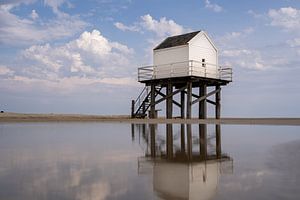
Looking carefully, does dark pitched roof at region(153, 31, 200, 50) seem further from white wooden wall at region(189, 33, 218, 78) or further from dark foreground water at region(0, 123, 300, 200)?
dark foreground water at region(0, 123, 300, 200)

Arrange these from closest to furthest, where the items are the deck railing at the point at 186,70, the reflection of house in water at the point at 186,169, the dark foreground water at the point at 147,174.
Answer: the dark foreground water at the point at 147,174 < the reflection of house in water at the point at 186,169 < the deck railing at the point at 186,70

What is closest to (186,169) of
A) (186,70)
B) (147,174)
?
(147,174)

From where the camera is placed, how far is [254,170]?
20.6 feet

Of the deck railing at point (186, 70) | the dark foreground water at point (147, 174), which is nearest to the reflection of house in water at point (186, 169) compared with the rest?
the dark foreground water at point (147, 174)

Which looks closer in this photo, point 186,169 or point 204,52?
point 186,169

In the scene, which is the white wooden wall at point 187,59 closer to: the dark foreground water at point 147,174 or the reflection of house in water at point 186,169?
the reflection of house in water at point 186,169

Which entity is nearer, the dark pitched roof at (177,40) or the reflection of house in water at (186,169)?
the reflection of house in water at (186,169)

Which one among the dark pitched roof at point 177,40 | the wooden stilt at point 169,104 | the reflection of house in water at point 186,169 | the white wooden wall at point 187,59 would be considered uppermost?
the dark pitched roof at point 177,40

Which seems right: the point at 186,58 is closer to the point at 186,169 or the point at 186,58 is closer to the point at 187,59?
the point at 187,59

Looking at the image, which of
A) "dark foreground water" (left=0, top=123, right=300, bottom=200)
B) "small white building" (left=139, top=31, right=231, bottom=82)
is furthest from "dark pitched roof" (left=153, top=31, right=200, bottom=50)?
"dark foreground water" (left=0, top=123, right=300, bottom=200)

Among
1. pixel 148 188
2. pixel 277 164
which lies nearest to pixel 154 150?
pixel 277 164

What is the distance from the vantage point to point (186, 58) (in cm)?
2878

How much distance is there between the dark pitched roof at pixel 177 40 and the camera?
97.0 feet

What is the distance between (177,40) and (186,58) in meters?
2.61
